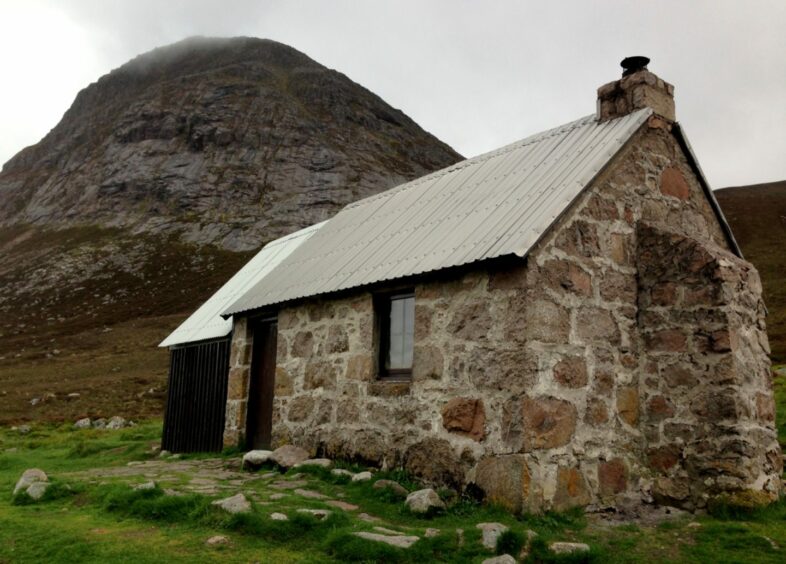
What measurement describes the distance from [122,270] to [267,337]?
56269 millimetres

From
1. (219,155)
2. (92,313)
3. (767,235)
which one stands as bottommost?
(92,313)

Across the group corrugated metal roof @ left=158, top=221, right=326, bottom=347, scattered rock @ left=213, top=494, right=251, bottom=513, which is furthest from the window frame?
corrugated metal roof @ left=158, top=221, right=326, bottom=347

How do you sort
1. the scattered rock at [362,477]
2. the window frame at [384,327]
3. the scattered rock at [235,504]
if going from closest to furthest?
1. the scattered rock at [235,504]
2. the scattered rock at [362,477]
3. the window frame at [384,327]

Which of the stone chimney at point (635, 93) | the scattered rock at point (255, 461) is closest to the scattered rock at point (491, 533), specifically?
the scattered rock at point (255, 461)

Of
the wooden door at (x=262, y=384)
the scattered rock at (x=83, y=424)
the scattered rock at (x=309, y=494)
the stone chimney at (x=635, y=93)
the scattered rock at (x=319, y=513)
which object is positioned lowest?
the scattered rock at (x=83, y=424)

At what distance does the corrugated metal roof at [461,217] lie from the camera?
26.8 feet

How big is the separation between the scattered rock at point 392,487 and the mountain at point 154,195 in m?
21.6

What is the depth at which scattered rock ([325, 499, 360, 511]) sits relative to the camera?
7.22m

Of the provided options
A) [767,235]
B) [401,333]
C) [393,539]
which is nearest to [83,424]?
[401,333]

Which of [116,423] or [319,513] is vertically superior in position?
[319,513]

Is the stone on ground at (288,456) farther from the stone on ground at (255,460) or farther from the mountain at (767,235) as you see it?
the mountain at (767,235)

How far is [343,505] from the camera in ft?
24.2

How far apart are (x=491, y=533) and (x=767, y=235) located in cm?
5390

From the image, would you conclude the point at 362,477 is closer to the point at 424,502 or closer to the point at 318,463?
the point at 318,463
